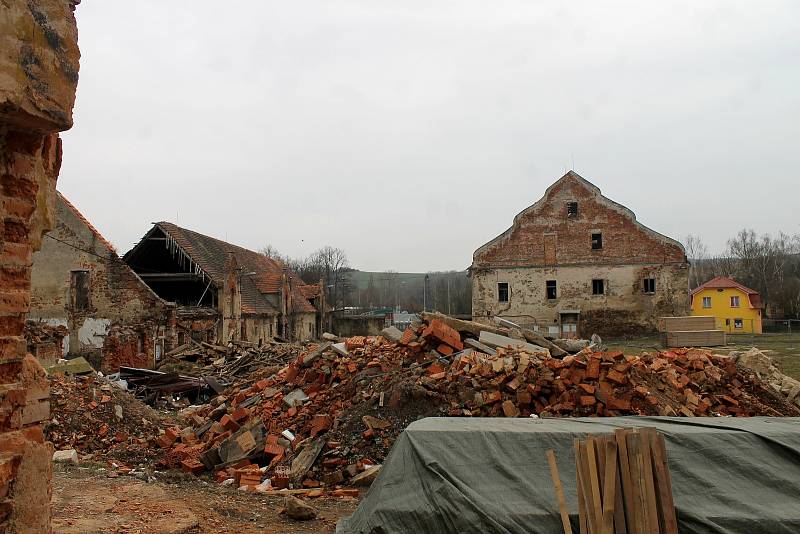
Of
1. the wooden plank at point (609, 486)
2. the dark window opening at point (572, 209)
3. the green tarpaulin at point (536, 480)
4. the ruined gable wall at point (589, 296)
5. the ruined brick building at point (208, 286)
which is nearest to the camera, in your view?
the wooden plank at point (609, 486)

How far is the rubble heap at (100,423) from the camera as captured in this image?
36.9ft

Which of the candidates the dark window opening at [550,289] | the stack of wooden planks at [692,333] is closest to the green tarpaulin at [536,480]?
the stack of wooden planks at [692,333]

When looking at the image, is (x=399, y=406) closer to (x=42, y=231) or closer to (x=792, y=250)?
(x=42, y=231)

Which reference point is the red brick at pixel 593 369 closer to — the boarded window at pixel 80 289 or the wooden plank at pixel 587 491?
the wooden plank at pixel 587 491

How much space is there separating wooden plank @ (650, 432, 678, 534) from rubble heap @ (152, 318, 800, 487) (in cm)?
498

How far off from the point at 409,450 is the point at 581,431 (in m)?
1.83

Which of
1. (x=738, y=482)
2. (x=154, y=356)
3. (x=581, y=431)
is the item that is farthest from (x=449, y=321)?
(x=154, y=356)

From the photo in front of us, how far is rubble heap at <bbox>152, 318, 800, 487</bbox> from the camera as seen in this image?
32.4ft

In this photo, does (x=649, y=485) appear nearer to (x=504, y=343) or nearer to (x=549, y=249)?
(x=504, y=343)

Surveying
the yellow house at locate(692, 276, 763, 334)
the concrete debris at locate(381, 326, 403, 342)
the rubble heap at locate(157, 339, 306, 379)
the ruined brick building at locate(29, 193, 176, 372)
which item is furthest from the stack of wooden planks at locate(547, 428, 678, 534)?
the yellow house at locate(692, 276, 763, 334)

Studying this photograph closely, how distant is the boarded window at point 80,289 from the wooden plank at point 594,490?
72.1ft

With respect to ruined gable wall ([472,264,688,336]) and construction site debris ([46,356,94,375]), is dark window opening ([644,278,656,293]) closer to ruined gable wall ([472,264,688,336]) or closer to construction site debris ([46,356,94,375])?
ruined gable wall ([472,264,688,336])

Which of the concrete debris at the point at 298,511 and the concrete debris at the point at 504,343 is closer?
the concrete debris at the point at 298,511

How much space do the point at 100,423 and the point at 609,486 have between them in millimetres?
11069
